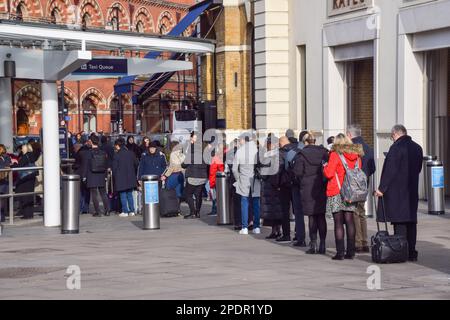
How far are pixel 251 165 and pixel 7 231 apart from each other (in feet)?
16.9

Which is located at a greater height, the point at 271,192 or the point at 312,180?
the point at 312,180

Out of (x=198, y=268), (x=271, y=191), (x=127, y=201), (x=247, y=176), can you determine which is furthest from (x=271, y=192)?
(x=127, y=201)

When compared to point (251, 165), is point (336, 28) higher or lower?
higher

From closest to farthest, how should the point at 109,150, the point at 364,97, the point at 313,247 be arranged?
the point at 313,247, the point at 109,150, the point at 364,97

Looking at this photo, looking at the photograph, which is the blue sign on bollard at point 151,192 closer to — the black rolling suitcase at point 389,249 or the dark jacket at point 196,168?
the dark jacket at point 196,168

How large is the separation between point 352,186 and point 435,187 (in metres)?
7.64

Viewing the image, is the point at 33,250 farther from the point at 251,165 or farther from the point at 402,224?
the point at 402,224

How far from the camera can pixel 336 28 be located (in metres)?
26.6

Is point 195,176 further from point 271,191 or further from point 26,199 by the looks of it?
point 271,191

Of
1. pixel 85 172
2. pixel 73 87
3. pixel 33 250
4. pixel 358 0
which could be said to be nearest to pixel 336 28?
pixel 358 0

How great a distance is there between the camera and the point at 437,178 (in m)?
21.3

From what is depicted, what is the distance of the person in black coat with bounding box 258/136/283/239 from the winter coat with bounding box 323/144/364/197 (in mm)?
2751

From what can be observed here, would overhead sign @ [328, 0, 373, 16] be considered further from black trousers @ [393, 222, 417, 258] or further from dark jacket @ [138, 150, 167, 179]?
black trousers @ [393, 222, 417, 258]

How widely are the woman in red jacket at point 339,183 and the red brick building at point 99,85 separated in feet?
144
